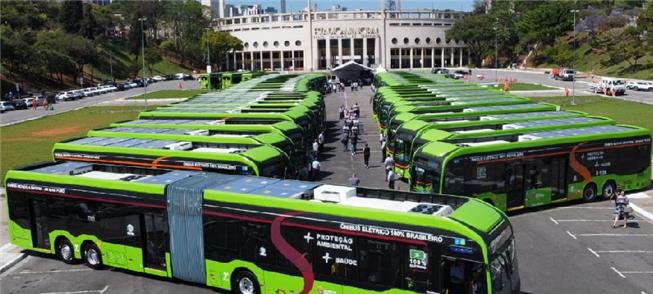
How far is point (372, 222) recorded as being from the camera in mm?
12891

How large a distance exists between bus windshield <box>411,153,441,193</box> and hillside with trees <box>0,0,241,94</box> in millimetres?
77022

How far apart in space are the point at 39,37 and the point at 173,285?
92.4 meters

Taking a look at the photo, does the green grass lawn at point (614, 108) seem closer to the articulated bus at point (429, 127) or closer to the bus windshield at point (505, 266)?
the articulated bus at point (429, 127)

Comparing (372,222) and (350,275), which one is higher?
(372,222)

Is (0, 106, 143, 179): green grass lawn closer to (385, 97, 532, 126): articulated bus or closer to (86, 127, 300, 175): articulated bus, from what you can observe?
(86, 127, 300, 175): articulated bus

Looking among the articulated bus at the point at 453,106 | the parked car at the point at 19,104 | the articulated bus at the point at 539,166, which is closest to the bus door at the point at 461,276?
the articulated bus at the point at 539,166

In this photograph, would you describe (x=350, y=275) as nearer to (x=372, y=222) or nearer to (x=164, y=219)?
(x=372, y=222)

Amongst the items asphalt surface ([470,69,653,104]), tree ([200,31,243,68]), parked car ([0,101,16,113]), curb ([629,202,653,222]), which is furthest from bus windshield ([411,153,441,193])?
tree ([200,31,243,68])

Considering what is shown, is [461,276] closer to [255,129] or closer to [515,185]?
[515,185]

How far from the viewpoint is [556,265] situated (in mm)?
17156

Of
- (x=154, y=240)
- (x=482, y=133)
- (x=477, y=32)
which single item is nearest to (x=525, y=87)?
(x=477, y=32)

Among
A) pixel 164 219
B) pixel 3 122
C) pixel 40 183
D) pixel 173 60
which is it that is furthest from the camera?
pixel 173 60

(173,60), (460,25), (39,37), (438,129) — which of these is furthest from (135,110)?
(460,25)

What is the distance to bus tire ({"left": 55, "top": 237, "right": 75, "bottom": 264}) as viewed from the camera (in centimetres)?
1798
